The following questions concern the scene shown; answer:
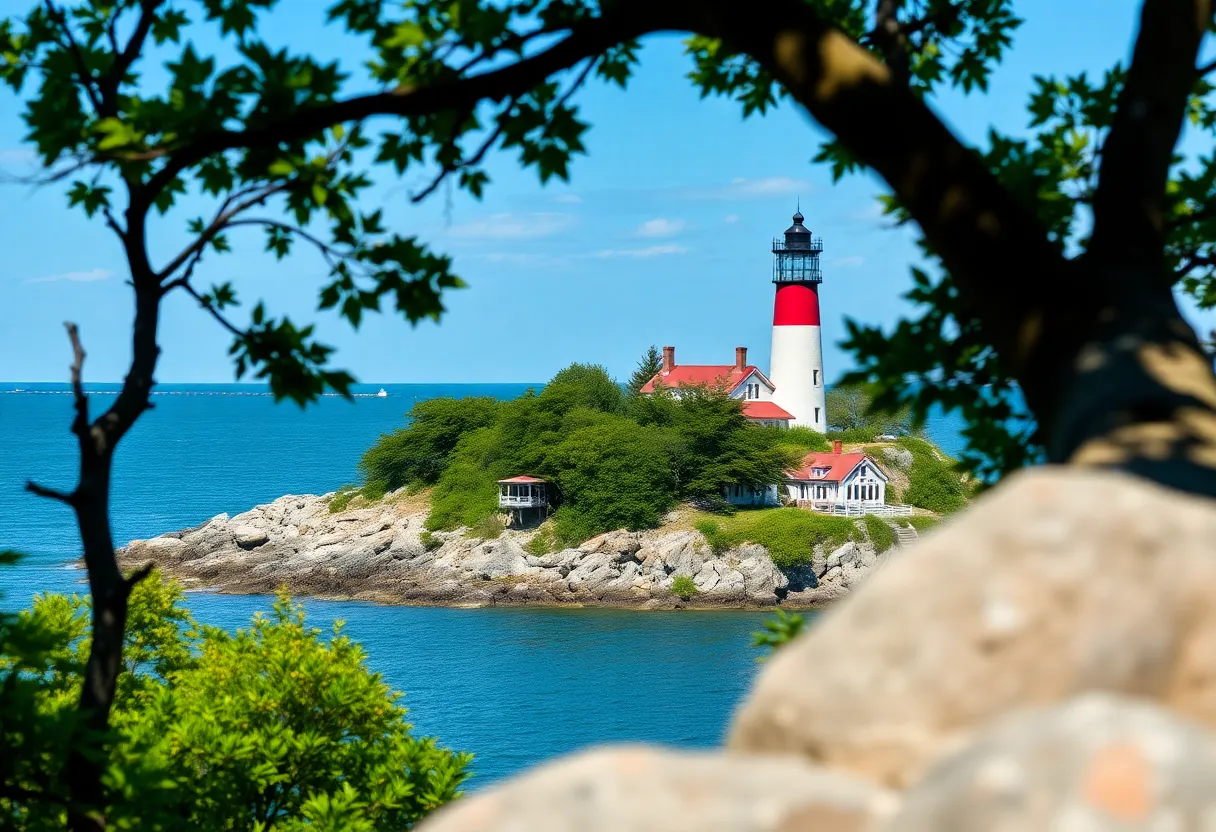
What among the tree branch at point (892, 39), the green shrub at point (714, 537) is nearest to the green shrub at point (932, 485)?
the green shrub at point (714, 537)

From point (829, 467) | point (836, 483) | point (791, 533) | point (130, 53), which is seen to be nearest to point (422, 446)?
point (829, 467)

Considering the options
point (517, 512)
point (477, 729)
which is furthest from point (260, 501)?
point (477, 729)

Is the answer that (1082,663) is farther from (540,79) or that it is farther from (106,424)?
(106,424)

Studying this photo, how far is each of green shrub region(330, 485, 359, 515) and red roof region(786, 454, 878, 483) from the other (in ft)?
88.1

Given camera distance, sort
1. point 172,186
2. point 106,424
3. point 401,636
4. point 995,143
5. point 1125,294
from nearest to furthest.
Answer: point 1125,294
point 995,143
point 106,424
point 172,186
point 401,636

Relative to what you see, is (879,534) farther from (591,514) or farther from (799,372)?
(799,372)

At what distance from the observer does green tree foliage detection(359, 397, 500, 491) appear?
73312mm

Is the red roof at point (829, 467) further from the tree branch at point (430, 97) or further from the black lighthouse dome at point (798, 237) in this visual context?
the tree branch at point (430, 97)

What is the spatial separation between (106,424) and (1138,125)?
378 centimetres

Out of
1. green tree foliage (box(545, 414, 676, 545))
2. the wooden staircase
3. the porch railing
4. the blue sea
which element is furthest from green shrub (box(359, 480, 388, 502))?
the wooden staircase

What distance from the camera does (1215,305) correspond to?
21.8 ft

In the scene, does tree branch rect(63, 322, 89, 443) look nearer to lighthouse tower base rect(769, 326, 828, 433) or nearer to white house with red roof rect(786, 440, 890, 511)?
white house with red roof rect(786, 440, 890, 511)

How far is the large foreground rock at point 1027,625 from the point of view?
7.13 ft

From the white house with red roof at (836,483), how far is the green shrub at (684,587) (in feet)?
37.6
